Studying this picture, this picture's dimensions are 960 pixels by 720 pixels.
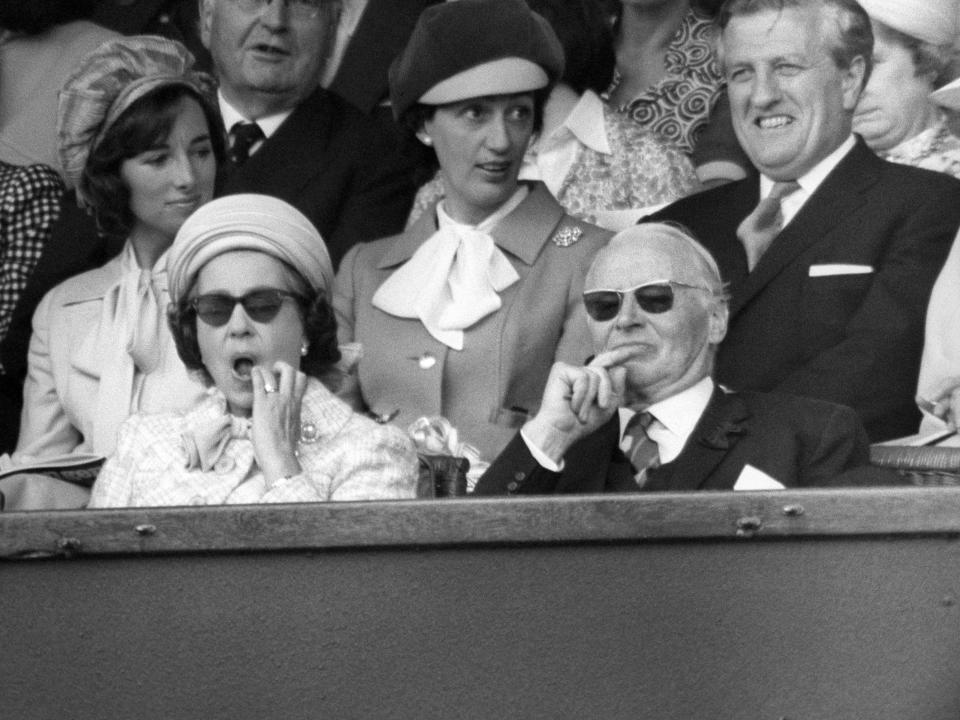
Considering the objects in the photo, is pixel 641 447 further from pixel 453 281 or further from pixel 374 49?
pixel 374 49

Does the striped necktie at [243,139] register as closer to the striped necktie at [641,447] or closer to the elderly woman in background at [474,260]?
the elderly woman in background at [474,260]

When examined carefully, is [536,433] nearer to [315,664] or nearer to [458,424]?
[458,424]

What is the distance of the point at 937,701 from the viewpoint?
12.2 ft

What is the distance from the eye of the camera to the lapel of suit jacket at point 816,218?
5.27 metres

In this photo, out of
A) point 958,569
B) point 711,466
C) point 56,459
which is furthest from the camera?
point 56,459

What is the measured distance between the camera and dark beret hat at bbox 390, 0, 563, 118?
219 inches

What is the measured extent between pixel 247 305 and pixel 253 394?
0.63ft

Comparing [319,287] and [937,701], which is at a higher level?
[319,287]

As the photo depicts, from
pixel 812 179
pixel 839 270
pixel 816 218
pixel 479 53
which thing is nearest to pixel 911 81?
pixel 812 179

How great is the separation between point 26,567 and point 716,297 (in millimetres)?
1661

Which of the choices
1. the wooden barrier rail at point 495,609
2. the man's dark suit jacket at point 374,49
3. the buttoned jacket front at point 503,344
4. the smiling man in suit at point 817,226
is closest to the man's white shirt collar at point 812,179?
the smiling man in suit at point 817,226

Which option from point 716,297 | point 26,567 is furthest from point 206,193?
point 26,567

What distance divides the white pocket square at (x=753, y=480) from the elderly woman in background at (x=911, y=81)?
54.5 inches

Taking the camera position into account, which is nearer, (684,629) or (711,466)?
(684,629)
